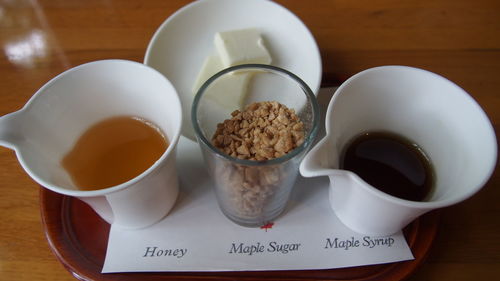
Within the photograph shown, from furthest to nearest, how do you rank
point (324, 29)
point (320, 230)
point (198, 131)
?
point (324, 29) < point (320, 230) < point (198, 131)

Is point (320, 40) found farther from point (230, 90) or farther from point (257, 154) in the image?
point (257, 154)

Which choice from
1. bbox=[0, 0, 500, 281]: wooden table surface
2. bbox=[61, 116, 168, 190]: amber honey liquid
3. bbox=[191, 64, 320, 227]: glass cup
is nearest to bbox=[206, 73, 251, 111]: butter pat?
bbox=[191, 64, 320, 227]: glass cup

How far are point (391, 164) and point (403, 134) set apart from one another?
8cm

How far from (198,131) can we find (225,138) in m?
0.07

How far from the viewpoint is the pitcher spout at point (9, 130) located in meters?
0.59

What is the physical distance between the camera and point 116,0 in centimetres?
112

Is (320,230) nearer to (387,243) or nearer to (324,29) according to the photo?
(387,243)

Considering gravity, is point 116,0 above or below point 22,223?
above

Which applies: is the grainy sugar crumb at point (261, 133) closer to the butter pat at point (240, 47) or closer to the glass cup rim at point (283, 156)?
the glass cup rim at point (283, 156)

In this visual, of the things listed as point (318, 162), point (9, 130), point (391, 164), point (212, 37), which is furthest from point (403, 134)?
point (9, 130)

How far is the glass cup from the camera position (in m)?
0.59

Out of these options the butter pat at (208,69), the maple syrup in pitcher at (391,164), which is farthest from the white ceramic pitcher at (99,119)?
the maple syrup in pitcher at (391,164)

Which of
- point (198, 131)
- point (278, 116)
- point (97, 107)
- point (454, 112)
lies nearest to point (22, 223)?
point (97, 107)

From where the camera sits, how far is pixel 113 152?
0.75 m
